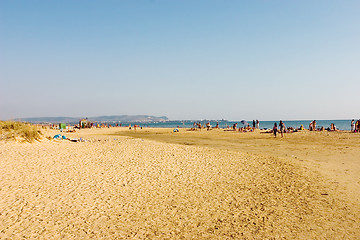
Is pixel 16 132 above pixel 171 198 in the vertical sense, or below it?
above

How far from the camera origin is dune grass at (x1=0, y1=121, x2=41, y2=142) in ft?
50.6

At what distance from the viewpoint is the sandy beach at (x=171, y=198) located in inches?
227

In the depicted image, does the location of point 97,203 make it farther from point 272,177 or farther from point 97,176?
point 272,177

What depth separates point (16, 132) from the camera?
51.8 feet

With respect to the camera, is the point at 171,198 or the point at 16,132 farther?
the point at 16,132

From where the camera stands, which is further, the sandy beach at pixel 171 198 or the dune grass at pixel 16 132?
the dune grass at pixel 16 132

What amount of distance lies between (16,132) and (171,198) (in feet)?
43.1

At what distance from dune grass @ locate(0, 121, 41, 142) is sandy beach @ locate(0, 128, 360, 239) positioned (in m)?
2.06

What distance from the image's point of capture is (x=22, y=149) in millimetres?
13648

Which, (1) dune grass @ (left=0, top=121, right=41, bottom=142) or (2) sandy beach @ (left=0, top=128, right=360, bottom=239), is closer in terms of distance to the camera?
(2) sandy beach @ (left=0, top=128, right=360, bottom=239)

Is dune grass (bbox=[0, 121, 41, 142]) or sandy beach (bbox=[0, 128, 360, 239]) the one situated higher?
dune grass (bbox=[0, 121, 41, 142])

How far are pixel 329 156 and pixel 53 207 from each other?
16.2m

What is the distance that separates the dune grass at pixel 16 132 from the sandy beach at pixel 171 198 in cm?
206

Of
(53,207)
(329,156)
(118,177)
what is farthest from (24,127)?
(329,156)
